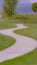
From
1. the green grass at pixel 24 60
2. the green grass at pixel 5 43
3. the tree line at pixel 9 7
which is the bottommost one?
the green grass at pixel 24 60

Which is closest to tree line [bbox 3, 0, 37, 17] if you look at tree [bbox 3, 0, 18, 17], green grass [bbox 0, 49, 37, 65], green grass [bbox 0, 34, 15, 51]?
tree [bbox 3, 0, 18, 17]

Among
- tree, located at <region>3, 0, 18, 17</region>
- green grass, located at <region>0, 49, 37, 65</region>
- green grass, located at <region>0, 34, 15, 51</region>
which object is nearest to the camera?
green grass, located at <region>0, 49, 37, 65</region>

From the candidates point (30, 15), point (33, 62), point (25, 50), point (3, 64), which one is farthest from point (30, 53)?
point (30, 15)

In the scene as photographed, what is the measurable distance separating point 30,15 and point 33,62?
22.6m

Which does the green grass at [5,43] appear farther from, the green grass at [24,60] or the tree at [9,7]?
the tree at [9,7]

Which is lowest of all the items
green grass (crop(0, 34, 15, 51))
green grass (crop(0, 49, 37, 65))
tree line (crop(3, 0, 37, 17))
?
green grass (crop(0, 49, 37, 65))

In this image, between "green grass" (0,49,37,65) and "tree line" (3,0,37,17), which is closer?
"green grass" (0,49,37,65)

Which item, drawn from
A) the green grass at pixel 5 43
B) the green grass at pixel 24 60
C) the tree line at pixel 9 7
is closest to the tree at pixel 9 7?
the tree line at pixel 9 7

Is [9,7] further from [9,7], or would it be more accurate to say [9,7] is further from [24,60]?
[24,60]

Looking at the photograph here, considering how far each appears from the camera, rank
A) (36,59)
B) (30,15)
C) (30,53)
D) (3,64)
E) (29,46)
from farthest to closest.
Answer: (30,15), (29,46), (30,53), (36,59), (3,64)

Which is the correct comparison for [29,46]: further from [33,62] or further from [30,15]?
[30,15]

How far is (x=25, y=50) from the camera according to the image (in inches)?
368

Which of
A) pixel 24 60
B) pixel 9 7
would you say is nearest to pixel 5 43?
pixel 24 60

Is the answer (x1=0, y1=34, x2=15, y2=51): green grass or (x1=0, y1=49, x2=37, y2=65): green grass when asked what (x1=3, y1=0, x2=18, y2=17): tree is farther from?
(x1=0, y1=49, x2=37, y2=65): green grass
